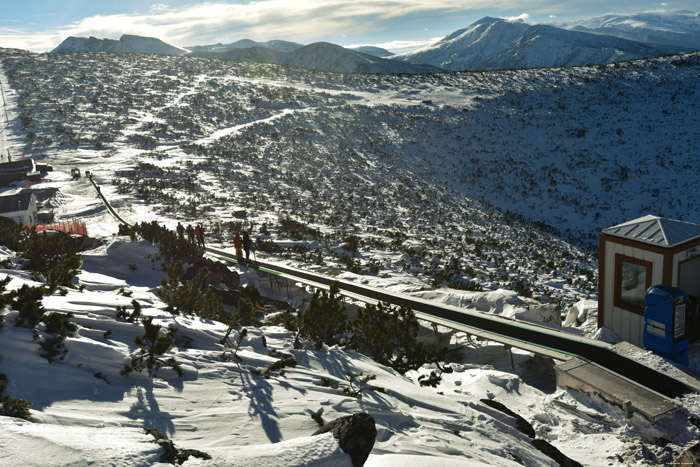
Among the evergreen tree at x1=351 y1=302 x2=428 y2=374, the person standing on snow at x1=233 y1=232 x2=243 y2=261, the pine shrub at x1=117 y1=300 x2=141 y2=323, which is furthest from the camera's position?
the person standing on snow at x1=233 y1=232 x2=243 y2=261

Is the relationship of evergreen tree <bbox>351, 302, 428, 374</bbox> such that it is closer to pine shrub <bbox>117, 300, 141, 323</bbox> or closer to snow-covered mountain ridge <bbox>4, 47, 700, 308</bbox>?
pine shrub <bbox>117, 300, 141, 323</bbox>

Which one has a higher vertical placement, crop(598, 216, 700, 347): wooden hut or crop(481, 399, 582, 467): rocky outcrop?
crop(598, 216, 700, 347): wooden hut

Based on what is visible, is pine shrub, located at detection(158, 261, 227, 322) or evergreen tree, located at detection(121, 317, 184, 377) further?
pine shrub, located at detection(158, 261, 227, 322)

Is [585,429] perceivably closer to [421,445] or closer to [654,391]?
[654,391]

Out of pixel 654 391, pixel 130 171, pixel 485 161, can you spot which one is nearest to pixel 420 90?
pixel 485 161

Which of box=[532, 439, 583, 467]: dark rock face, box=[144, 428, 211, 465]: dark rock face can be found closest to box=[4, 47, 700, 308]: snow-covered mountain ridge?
box=[532, 439, 583, 467]: dark rock face

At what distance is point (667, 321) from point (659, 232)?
5.95ft

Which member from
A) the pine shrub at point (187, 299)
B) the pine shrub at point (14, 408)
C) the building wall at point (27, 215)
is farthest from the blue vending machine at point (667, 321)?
the building wall at point (27, 215)

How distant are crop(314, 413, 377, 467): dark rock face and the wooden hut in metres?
7.71

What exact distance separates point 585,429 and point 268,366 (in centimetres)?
494

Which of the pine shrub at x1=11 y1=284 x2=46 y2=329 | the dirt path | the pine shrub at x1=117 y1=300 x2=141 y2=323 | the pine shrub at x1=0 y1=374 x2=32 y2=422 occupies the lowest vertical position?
the pine shrub at x1=117 y1=300 x2=141 y2=323

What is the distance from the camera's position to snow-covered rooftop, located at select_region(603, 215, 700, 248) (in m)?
8.91

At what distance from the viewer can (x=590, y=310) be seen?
11688mm

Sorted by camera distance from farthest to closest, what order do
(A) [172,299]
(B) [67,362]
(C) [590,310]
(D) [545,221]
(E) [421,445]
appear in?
(D) [545,221]
(C) [590,310]
(A) [172,299]
(B) [67,362]
(E) [421,445]
